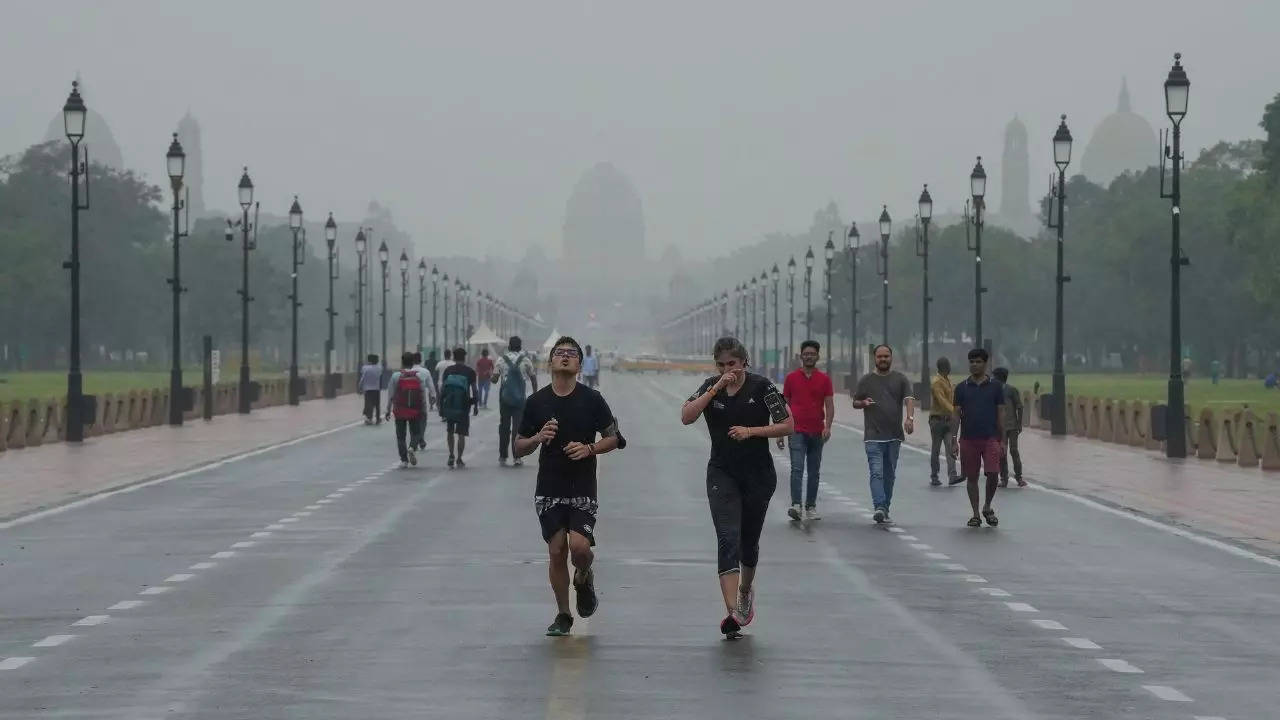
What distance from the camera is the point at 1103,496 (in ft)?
94.8

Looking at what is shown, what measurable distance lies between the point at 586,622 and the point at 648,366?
6476 inches

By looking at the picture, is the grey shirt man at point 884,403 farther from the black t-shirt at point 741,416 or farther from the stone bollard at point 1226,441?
the stone bollard at point 1226,441

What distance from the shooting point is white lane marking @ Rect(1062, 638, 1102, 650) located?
44.9ft

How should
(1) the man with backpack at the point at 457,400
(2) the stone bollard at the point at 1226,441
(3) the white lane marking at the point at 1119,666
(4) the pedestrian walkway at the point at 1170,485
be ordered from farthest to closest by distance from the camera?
(2) the stone bollard at the point at 1226,441 < (1) the man with backpack at the point at 457,400 < (4) the pedestrian walkway at the point at 1170,485 < (3) the white lane marking at the point at 1119,666

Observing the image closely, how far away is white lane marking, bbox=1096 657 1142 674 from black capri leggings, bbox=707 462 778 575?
7.18 ft

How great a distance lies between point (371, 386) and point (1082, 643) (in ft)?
131

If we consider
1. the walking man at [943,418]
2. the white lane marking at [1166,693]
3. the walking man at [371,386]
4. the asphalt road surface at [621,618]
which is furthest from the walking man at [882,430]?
the walking man at [371,386]

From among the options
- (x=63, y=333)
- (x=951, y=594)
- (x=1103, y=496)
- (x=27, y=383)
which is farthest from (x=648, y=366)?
(x=951, y=594)

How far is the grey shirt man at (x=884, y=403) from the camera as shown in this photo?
24.0 meters

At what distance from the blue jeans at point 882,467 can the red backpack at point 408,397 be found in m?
12.6

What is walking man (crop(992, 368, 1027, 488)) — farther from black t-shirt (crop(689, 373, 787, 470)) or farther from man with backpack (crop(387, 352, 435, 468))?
black t-shirt (crop(689, 373, 787, 470))

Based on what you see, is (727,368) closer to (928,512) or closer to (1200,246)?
(928,512)

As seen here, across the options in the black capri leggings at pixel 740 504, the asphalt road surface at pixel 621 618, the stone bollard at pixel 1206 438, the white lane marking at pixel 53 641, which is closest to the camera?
the asphalt road surface at pixel 621 618

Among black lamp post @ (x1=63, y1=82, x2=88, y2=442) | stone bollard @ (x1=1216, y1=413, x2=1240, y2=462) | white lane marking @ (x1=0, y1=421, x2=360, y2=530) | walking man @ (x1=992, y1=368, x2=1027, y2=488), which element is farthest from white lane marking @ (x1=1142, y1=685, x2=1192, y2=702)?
black lamp post @ (x1=63, y1=82, x2=88, y2=442)
